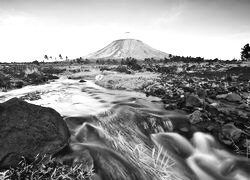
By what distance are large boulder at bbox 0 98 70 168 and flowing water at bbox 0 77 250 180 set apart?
14.5 inches

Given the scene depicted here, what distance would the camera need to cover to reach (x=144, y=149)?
5160 millimetres

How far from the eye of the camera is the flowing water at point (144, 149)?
3.96 metres

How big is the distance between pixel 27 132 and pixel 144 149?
329 cm

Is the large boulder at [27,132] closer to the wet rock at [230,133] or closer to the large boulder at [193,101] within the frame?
the wet rock at [230,133]

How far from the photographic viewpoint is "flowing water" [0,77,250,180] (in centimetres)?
396

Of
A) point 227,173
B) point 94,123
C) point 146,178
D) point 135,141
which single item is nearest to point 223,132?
point 227,173

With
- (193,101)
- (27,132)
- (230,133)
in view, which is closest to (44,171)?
(27,132)

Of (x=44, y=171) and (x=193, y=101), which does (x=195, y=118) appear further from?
(x=44, y=171)

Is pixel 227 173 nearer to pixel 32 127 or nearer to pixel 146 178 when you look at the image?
pixel 146 178

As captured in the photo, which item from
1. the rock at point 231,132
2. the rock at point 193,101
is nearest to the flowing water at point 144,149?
the rock at point 231,132

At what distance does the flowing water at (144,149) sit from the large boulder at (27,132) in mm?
369

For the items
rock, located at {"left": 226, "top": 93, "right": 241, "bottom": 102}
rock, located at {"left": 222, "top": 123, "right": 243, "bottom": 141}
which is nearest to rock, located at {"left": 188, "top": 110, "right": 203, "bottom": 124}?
rock, located at {"left": 222, "top": 123, "right": 243, "bottom": 141}

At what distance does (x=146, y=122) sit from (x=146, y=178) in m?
3.12

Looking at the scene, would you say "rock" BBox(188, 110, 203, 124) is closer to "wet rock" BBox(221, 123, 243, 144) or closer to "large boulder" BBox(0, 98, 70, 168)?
"wet rock" BBox(221, 123, 243, 144)
